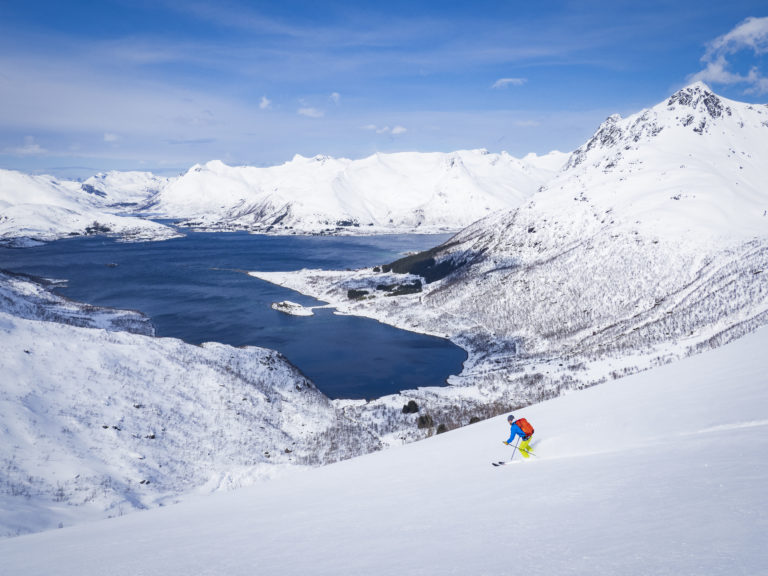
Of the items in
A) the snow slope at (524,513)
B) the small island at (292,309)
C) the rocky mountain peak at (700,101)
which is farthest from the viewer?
the rocky mountain peak at (700,101)

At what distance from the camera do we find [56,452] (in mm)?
22688

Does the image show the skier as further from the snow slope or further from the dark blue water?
the dark blue water

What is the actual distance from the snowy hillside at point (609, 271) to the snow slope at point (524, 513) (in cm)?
3283

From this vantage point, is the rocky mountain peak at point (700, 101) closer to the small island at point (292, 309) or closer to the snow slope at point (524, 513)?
the small island at point (292, 309)

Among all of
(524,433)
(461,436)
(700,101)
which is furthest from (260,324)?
(700,101)

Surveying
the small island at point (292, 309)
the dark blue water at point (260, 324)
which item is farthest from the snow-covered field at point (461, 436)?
the small island at point (292, 309)

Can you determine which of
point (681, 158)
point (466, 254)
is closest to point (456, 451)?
point (466, 254)

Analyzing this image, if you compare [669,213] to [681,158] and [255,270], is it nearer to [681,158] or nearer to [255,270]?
[681,158]

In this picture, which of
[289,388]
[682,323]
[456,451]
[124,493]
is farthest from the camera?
[682,323]

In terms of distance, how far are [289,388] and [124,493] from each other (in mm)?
24007

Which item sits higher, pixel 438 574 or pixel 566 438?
pixel 438 574

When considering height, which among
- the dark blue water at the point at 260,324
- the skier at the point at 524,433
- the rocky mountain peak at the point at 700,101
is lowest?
the dark blue water at the point at 260,324

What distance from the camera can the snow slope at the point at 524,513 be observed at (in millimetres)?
5504

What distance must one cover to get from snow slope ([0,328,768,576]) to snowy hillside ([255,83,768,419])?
3283 cm
